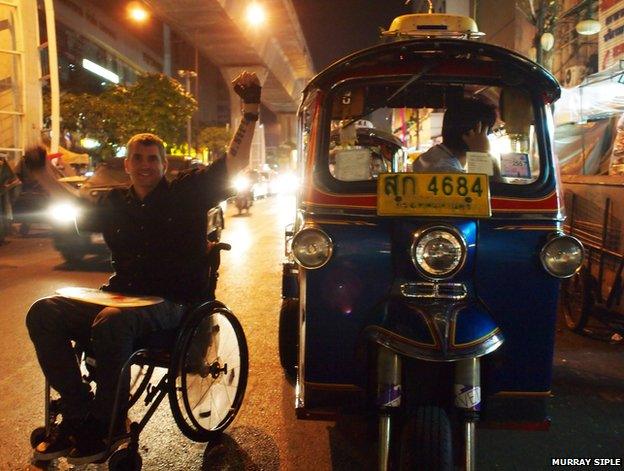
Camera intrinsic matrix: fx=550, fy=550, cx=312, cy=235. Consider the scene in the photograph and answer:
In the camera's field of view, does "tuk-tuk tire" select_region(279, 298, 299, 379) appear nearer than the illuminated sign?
Yes

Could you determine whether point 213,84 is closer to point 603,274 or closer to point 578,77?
point 578,77

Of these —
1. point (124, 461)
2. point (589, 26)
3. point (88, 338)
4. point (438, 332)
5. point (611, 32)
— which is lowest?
point (124, 461)

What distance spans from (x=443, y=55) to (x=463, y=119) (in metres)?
0.64

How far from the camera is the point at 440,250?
2.67m

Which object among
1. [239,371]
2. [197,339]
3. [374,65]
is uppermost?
[374,65]

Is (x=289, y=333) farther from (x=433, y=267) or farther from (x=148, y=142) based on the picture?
(x=433, y=267)

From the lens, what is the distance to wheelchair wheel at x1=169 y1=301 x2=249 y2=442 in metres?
2.97

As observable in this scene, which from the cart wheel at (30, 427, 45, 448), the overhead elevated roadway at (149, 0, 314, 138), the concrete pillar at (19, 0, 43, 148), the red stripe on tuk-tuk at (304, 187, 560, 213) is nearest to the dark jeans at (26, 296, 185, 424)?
the cart wheel at (30, 427, 45, 448)

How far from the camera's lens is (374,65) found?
2996 millimetres

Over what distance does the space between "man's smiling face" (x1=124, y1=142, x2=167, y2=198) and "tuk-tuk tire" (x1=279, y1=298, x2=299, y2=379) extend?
1567 mm

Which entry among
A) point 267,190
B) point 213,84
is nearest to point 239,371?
point 267,190

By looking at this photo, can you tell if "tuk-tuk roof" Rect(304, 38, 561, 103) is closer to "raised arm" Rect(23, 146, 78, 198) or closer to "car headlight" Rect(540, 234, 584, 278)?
"car headlight" Rect(540, 234, 584, 278)

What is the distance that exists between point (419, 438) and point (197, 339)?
1.51 metres

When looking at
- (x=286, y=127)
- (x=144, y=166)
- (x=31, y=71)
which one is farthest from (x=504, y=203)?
(x=286, y=127)
